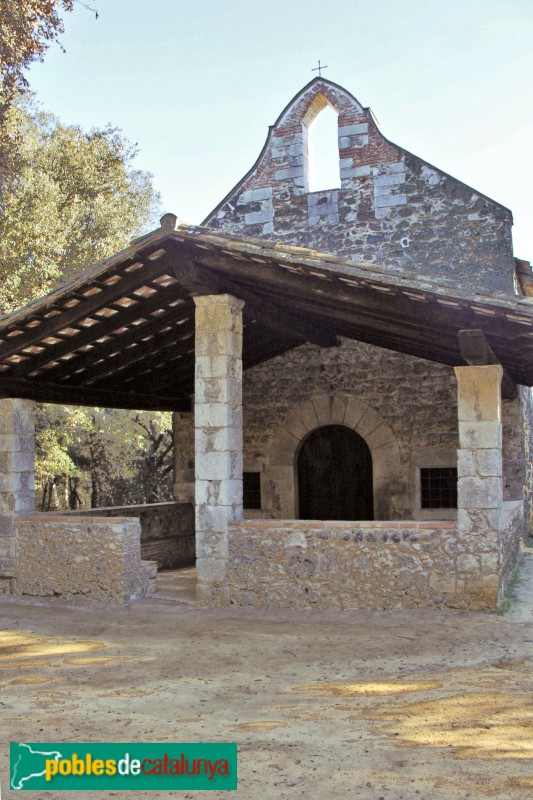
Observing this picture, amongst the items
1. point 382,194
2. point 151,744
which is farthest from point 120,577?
point 382,194

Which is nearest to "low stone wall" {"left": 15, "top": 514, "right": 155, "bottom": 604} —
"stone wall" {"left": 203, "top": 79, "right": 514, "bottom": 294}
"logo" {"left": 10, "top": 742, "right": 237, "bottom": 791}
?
"logo" {"left": 10, "top": 742, "right": 237, "bottom": 791}

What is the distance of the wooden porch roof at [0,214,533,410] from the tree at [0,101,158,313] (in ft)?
20.0

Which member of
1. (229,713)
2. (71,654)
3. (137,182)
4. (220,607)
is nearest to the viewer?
(229,713)

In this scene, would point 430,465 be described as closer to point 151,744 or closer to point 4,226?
point 151,744

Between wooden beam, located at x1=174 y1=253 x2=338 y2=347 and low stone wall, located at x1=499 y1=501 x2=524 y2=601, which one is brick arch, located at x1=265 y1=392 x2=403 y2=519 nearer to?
wooden beam, located at x1=174 y1=253 x2=338 y2=347

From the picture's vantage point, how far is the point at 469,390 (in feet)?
20.5

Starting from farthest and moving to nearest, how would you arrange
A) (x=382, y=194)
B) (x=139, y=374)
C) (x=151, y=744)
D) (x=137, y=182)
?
(x=137, y=182) < (x=382, y=194) < (x=139, y=374) < (x=151, y=744)

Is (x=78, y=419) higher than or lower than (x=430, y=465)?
higher

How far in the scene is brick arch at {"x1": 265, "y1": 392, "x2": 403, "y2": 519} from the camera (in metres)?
9.51

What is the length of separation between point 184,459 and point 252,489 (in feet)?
4.55

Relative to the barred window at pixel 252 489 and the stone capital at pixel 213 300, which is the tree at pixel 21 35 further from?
the barred window at pixel 252 489

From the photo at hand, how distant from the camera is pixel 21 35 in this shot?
330 inches

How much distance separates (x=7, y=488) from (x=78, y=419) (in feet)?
28.6

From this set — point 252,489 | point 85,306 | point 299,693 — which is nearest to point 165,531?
point 252,489
